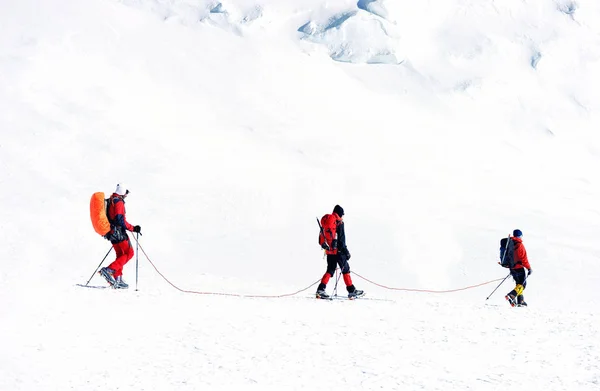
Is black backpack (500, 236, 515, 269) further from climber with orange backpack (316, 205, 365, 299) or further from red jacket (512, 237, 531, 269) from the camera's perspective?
climber with orange backpack (316, 205, 365, 299)

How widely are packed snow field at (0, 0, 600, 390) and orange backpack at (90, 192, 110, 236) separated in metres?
1.14

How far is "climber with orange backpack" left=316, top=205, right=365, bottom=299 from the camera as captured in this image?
10.4 meters

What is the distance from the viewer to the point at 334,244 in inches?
410

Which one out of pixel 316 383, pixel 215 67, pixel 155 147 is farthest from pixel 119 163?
pixel 316 383

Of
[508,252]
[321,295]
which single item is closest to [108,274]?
[321,295]

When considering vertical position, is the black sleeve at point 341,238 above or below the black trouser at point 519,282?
above

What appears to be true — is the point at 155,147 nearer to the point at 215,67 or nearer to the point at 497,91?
the point at 215,67

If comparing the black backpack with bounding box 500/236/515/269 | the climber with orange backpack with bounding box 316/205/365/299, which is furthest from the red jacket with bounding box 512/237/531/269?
the climber with orange backpack with bounding box 316/205/365/299

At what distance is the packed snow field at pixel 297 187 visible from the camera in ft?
23.7

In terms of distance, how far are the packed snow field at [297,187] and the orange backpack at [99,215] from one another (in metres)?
1.14

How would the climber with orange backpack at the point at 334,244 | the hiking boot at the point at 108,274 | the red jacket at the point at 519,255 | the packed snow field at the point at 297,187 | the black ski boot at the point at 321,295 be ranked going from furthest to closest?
1. the red jacket at the point at 519,255
2. the black ski boot at the point at 321,295
3. the climber with orange backpack at the point at 334,244
4. the hiking boot at the point at 108,274
5. the packed snow field at the point at 297,187

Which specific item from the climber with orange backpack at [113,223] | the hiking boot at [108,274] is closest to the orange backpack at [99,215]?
the climber with orange backpack at [113,223]

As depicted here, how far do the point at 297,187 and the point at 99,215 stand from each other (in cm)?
1268

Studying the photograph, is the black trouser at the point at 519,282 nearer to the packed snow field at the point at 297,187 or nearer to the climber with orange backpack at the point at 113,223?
the packed snow field at the point at 297,187
